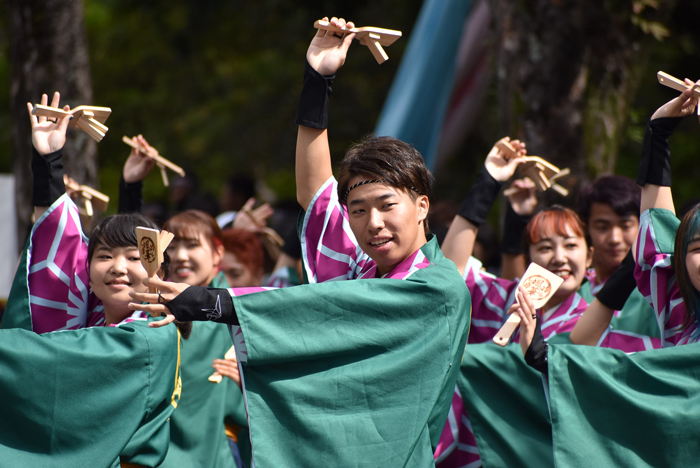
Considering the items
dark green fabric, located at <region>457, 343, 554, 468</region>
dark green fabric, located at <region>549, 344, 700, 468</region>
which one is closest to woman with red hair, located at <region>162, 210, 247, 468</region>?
dark green fabric, located at <region>457, 343, 554, 468</region>

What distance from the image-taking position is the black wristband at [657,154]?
2732 millimetres

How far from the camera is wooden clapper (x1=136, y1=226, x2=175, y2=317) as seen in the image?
2141 millimetres

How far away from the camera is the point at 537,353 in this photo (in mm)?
2584

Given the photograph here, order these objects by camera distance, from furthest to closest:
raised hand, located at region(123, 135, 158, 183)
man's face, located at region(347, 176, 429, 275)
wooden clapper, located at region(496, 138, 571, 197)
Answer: raised hand, located at region(123, 135, 158, 183) < wooden clapper, located at region(496, 138, 571, 197) < man's face, located at region(347, 176, 429, 275)

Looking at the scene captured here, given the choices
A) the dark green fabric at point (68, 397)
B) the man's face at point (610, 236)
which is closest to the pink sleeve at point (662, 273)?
the man's face at point (610, 236)

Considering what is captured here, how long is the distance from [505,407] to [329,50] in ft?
5.02

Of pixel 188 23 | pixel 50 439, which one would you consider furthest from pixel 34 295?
pixel 188 23

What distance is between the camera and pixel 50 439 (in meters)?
→ 2.43

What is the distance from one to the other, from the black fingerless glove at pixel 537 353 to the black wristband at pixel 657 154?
2.38ft

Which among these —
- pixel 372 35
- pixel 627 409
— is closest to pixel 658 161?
pixel 627 409

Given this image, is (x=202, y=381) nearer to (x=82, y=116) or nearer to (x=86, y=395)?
(x=86, y=395)

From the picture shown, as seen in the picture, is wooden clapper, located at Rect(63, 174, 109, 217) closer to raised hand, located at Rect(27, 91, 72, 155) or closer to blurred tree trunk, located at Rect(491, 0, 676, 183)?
raised hand, located at Rect(27, 91, 72, 155)

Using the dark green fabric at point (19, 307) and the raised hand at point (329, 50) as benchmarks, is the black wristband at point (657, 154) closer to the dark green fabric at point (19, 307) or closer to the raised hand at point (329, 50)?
the raised hand at point (329, 50)

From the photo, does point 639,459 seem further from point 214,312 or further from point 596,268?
point 214,312
